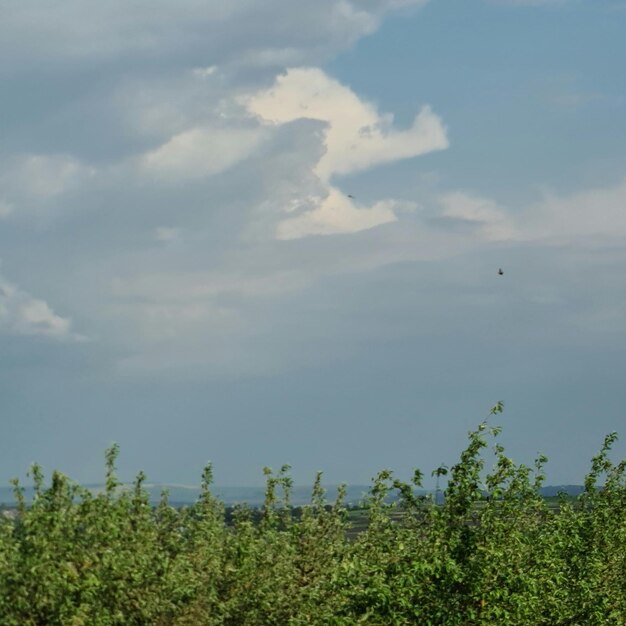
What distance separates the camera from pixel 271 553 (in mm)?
47094

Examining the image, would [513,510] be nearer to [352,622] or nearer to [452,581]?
[452,581]

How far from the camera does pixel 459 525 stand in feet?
144

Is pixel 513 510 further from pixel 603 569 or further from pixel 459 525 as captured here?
pixel 603 569

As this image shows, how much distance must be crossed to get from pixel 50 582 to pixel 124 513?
4819mm

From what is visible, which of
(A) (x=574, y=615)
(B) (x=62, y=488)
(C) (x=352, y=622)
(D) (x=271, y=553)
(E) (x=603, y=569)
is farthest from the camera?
(E) (x=603, y=569)

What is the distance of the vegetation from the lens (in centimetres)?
3434

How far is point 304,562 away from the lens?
49062mm

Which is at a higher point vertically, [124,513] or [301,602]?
[124,513]

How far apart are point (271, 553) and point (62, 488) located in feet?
43.0

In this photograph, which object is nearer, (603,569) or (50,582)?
(50,582)

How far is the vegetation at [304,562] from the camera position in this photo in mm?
34344

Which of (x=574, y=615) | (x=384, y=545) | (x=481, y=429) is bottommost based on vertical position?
(x=574, y=615)

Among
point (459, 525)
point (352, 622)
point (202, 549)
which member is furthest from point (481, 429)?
point (202, 549)

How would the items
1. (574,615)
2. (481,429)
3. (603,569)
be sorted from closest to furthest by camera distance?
(481,429)
(574,615)
(603,569)
